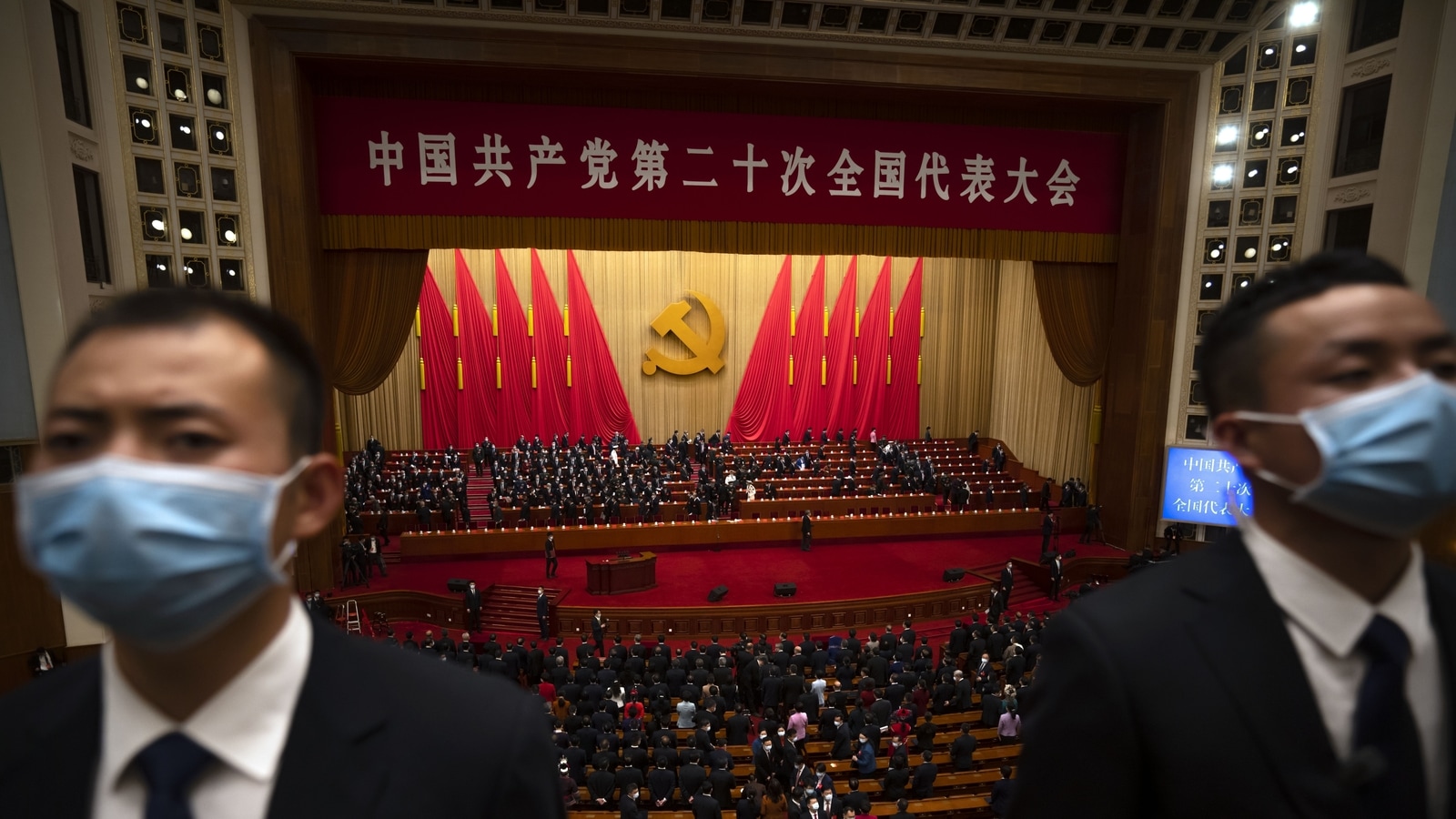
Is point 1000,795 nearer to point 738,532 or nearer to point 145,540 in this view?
point 145,540

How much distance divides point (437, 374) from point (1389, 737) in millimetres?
20978

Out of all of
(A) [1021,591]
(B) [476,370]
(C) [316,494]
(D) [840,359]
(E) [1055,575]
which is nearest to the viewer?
(C) [316,494]

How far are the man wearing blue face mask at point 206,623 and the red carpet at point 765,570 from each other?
10.4 metres

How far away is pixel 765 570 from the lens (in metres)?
13.1

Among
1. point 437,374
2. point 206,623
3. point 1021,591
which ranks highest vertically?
point 206,623

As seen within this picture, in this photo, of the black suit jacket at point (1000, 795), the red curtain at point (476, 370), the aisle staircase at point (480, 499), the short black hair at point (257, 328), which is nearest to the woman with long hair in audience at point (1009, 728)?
the black suit jacket at point (1000, 795)

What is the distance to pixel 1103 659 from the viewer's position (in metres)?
1.18

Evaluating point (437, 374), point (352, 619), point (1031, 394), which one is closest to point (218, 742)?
point (352, 619)

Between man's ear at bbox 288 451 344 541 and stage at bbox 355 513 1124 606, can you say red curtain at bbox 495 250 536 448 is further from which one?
man's ear at bbox 288 451 344 541

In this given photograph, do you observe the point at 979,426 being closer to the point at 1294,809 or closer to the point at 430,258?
the point at 430,258

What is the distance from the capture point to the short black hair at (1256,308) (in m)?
1.14

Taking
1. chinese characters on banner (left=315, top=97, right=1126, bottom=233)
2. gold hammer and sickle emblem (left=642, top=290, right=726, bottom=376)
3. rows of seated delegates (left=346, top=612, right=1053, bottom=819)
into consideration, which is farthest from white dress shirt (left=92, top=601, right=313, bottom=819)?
gold hammer and sickle emblem (left=642, top=290, right=726, bottom=376)

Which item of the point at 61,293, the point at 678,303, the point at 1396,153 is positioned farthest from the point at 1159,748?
the point at 678,303

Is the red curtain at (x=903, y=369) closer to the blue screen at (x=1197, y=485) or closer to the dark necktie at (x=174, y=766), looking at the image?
the blue screen at (x=1197, y=485)
